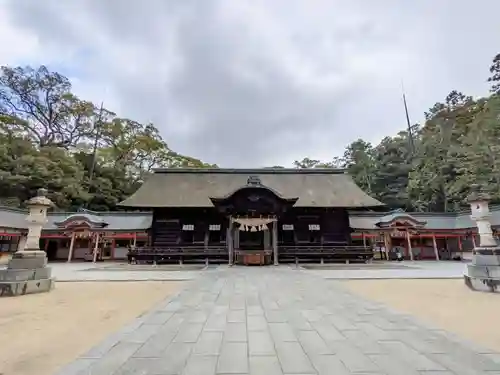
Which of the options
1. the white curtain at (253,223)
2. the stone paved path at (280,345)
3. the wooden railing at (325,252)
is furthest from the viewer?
the wooden railing at (325,252)

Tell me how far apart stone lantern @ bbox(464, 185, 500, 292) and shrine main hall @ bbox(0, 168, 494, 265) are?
341 inches

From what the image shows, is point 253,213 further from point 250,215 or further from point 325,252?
point 325,252

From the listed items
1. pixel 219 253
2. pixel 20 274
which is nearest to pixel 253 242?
pixel 219 253

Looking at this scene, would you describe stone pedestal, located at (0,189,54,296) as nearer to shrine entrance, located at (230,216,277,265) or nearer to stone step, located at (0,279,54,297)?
stone step, located at (0,279,54,297)

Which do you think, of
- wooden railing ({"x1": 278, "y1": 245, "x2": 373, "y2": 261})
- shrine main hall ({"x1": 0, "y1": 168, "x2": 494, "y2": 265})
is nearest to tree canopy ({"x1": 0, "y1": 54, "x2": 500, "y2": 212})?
shrine main hall ({"x1": 0, "y1": 168, "x2": 494, "y2": 265})

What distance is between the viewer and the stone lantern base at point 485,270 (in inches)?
283

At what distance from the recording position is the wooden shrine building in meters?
16.1

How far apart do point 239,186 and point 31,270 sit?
13.5 meters

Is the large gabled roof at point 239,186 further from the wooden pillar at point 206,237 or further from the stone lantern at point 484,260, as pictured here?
the stone lantern at point 484,260

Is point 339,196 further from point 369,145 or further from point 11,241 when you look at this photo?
point 369,145

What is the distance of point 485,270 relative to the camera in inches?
293

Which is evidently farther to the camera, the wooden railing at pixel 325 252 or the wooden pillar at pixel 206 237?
the wooden pillar at pixel 206 237

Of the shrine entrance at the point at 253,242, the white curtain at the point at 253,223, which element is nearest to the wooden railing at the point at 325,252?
the shrine entrance at the point at 253,242

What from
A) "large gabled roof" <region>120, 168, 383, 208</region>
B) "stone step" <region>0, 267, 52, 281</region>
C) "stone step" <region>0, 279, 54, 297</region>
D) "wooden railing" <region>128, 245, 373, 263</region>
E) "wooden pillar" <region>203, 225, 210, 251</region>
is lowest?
"stone step" <region>0, 279, 54, 297</region>
